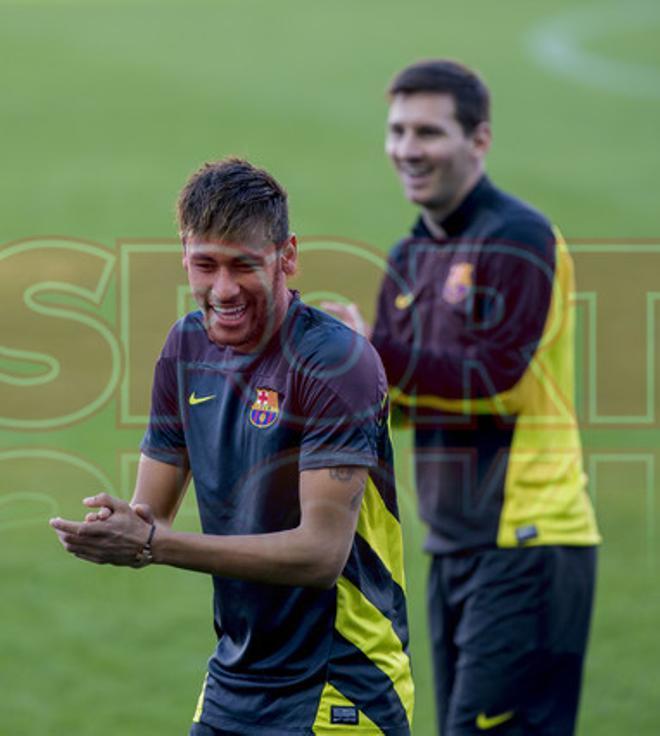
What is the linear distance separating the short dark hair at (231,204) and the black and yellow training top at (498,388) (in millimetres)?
1612

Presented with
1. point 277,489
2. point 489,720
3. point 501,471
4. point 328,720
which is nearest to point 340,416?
point 277,489

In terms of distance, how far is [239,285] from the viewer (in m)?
3.75

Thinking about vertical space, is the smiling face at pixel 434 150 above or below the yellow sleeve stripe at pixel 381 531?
above

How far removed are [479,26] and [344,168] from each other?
4193mm

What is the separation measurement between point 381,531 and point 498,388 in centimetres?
160

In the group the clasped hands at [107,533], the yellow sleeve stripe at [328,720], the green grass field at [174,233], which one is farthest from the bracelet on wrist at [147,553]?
the green grass field at [174,233]

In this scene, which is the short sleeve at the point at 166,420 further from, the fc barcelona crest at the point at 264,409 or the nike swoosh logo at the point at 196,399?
the fc barcelona crest at the point at 264,409

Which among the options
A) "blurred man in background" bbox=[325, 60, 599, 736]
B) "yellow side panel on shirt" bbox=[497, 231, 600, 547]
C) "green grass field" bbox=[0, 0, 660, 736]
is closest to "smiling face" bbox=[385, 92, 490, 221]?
"blurred man in background" bbox=[325, 60, 599, 736]

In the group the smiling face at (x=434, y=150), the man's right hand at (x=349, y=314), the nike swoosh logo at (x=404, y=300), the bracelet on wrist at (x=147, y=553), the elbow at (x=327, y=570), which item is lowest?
the elbow at (x=327, y=570)

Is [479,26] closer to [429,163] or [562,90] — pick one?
[562,90]

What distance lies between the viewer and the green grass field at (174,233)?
327 inches

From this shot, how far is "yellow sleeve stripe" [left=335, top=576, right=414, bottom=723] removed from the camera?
3850 mm

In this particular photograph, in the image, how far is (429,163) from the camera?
587cm

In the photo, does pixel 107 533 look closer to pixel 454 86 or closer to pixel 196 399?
pixel 196 399
